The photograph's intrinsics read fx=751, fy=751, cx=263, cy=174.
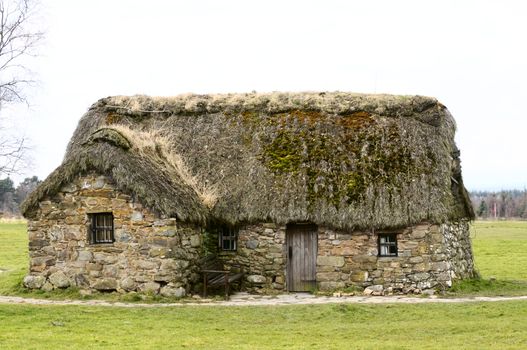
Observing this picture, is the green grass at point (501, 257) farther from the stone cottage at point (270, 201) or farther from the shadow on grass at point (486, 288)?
the stone cottage at point (270, 201)

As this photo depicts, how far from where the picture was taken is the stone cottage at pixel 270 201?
2208 cm

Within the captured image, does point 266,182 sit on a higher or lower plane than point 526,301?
higher

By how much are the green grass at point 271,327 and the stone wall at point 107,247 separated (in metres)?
2.27

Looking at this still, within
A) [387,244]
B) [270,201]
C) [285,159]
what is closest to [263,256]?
[270,201]

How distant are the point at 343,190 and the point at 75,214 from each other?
8.22m

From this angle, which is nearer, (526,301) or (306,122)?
(526,301)

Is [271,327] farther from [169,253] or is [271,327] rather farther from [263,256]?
[263,256]

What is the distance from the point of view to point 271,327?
17.4m

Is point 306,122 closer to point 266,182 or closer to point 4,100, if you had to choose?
point 266,182

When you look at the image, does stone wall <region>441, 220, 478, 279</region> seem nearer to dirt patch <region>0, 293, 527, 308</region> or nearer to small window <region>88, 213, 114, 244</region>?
dirt patch <region>0, 293, 527, 308</region>

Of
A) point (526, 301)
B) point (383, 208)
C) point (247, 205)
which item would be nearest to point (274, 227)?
point (247, 205)

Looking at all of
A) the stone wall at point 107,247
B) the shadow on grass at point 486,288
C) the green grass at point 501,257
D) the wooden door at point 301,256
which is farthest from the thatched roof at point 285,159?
the green grass at point 501,257

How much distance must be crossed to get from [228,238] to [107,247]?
4269 mm

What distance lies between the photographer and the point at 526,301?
66.1ft
